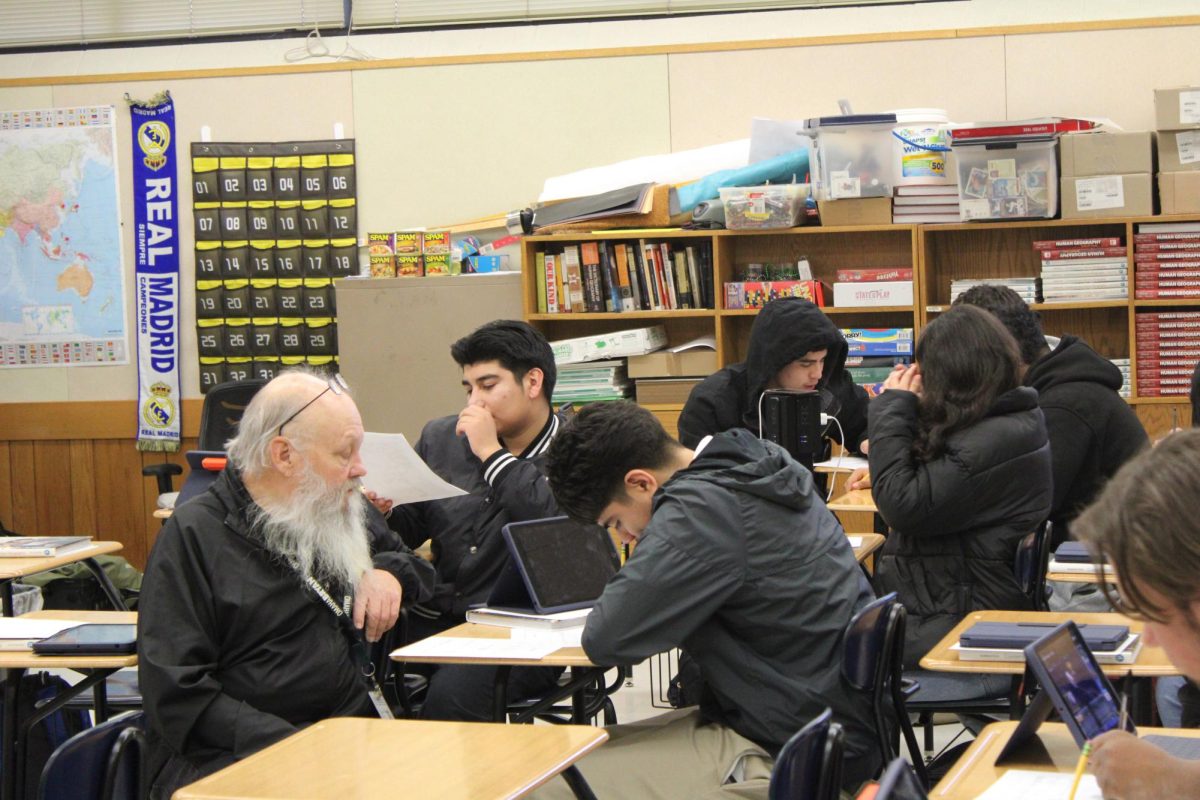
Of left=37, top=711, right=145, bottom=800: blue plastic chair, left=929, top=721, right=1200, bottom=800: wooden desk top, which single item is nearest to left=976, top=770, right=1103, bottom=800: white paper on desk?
left=929, top=721, right=1200, bottom=800: wooden desk top

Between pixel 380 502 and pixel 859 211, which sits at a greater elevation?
pixel 859 211

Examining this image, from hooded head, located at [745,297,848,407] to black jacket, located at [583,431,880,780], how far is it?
2162mm

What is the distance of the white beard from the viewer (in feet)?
8.96

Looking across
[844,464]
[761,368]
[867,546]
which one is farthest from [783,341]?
[867,546]

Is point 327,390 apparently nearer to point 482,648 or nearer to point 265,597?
point 265,597

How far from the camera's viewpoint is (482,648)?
2885mm

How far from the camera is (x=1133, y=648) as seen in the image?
2.55 meters

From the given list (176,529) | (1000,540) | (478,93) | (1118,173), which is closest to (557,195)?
(478,93)

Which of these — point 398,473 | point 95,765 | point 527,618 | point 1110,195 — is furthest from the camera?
point 1110,195

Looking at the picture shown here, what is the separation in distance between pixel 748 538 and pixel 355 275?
5.11m

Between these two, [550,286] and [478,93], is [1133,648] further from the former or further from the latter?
[478,93]

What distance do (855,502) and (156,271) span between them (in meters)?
4.48

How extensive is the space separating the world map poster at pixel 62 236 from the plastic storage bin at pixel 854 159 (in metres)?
3.82

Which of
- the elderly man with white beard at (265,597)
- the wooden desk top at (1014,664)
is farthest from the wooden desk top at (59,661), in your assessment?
the wooden desk top at (1014,664)
